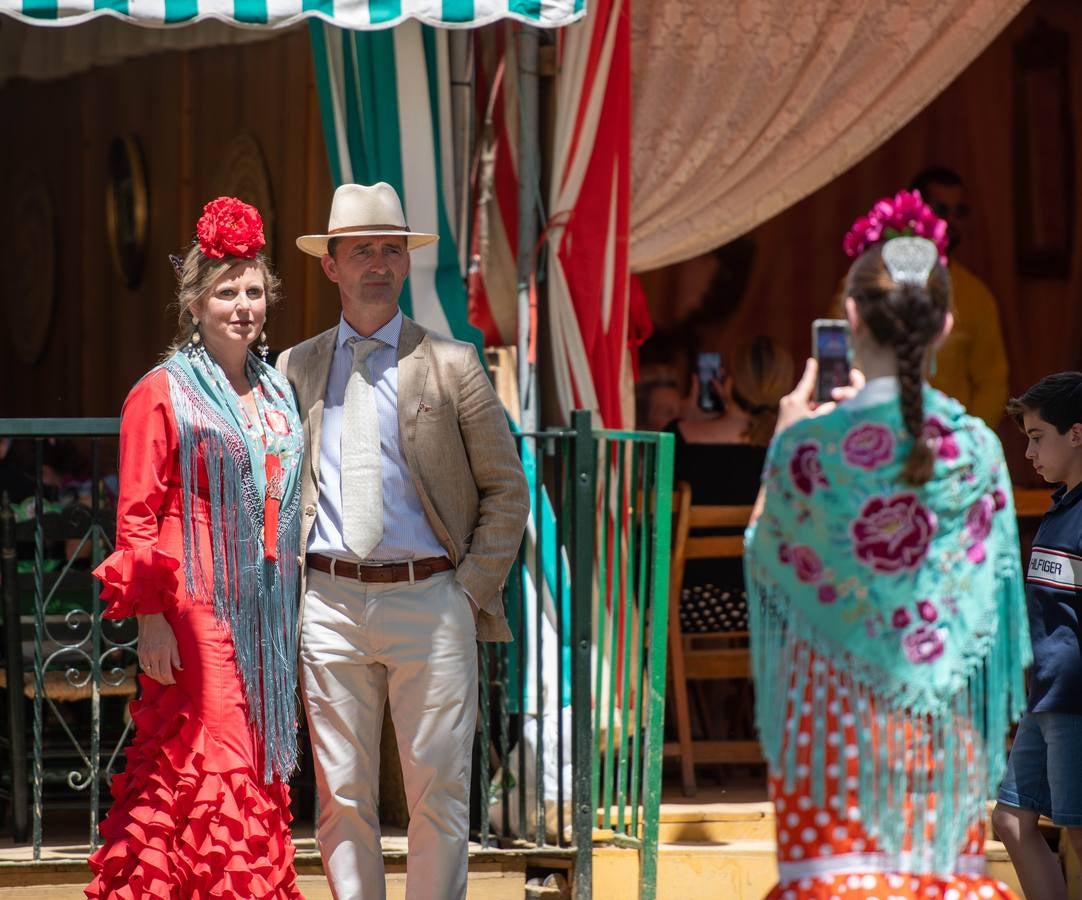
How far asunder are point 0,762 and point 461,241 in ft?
7.85

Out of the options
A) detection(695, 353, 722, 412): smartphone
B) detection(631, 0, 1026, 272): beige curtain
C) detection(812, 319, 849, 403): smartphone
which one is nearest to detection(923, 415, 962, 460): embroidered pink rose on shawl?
detection(812, 319, 849, 403): smartphone

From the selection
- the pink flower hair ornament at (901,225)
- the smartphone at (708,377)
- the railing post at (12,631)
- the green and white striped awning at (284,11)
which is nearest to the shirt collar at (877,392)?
the pink flower hair ornament at (901,225)

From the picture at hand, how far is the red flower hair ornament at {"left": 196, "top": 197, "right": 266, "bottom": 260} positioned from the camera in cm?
409

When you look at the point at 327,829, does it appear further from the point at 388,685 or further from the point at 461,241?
the point at 461,241

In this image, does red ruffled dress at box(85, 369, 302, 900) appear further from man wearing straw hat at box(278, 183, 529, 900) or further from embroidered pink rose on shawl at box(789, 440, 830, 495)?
embroidered pink rose on shawl at box(789, 440, 830, 495)

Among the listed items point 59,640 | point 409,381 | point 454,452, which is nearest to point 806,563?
point 454,452

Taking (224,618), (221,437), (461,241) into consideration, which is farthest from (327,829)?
(461,241)

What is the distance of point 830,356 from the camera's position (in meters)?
3.30

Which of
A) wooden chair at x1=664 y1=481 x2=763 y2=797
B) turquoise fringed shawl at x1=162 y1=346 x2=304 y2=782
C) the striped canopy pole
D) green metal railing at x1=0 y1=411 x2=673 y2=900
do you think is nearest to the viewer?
turquoise fringed shawl at x1=162 y1=346 x2=304 y2=782

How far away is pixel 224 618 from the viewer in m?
4.02

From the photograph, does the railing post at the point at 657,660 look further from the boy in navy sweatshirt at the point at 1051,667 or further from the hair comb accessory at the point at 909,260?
the hair comb accessory at the point at 909,260

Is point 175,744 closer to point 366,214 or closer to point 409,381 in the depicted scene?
point 409,381

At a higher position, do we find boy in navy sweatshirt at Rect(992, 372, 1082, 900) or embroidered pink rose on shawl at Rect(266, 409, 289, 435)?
embroidered pink rose on shawl at Rect(266, 409, 289, 435)

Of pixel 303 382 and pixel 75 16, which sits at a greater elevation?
pixel 75 16
